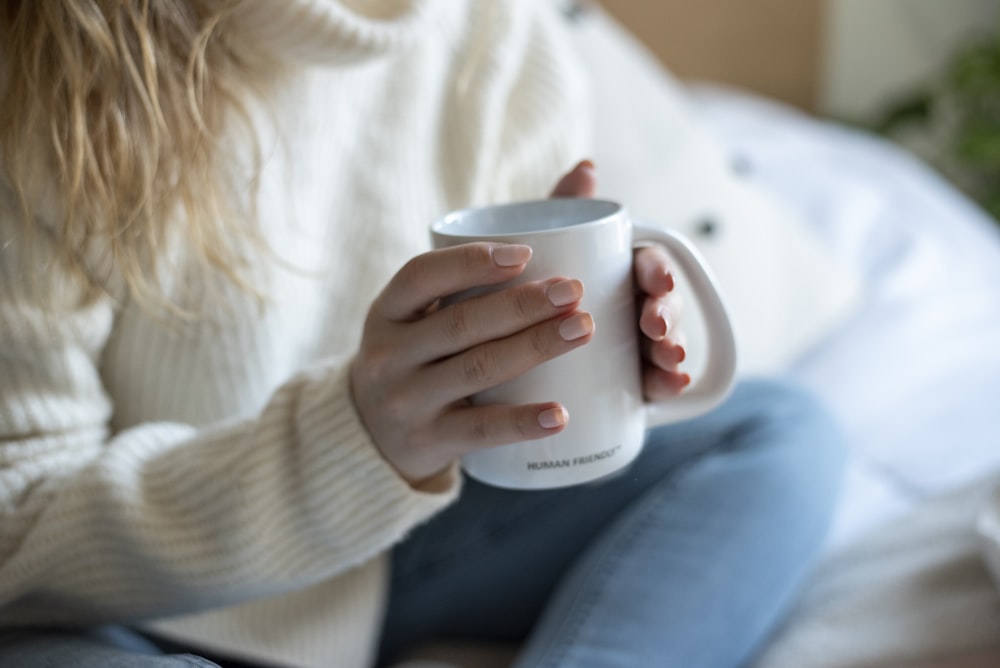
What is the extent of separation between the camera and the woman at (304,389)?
Answer: 0.49 m

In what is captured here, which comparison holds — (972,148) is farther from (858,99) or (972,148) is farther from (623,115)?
(623,115)

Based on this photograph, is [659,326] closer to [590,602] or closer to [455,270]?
[455,270]

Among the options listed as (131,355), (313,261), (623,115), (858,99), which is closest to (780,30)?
(858,99)

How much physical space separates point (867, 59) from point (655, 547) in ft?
5.82

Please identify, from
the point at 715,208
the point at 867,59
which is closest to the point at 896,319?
the point at 715,208

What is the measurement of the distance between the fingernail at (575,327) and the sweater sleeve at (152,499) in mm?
145

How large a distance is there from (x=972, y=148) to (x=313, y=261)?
1490 millimetres

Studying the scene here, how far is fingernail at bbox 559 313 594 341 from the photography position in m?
0.40

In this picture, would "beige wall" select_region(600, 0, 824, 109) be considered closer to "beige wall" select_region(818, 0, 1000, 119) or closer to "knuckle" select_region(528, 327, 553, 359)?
"beige wall" select_region(818, 0, 1000, 119)

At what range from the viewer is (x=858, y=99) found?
6.93ft

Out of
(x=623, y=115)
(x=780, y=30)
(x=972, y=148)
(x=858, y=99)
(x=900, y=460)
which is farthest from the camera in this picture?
(x=858, y=99)

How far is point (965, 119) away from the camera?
6.43 ft

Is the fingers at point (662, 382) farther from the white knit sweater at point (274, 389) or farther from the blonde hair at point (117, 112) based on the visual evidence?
the blonde hair at point (117, 112)

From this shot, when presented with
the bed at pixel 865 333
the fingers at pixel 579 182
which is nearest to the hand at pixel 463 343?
the fingers at pixel 579 182
